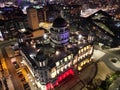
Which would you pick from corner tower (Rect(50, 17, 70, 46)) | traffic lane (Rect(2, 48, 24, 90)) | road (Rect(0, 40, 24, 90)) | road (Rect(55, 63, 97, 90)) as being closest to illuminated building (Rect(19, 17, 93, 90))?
corner tower (Rect(50, 17, 70, 46))

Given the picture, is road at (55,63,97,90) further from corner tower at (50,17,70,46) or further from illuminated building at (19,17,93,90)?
corner tower at (50,17,70,46)

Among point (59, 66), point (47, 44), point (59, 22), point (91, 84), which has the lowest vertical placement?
point (91, 84)

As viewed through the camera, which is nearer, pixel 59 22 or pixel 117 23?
pixel 59 22

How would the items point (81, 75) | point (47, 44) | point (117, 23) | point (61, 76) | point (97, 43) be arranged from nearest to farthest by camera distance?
1. point (61, 76)
2. point (81, 75)
3. point (47, 44)
4. point (97, 43)
5. point (117, 23)

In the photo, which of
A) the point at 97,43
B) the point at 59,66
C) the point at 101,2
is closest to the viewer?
the point at 59,66

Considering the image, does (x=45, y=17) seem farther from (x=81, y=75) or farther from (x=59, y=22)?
(x=81, y=75)

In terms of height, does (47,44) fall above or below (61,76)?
A: above

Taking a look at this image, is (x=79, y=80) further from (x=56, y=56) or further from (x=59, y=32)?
(x=59, y=32)

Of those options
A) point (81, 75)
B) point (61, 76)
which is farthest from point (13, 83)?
point (81, 75)
